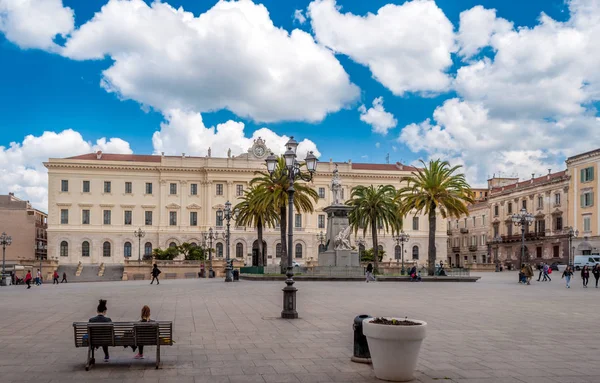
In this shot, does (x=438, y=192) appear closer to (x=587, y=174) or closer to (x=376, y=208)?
(x=376, y=208)

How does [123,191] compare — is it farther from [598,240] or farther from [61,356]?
[61,356]

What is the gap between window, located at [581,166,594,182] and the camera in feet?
218

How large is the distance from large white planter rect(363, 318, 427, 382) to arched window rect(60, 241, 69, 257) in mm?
77146

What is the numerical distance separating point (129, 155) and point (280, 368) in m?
80.9

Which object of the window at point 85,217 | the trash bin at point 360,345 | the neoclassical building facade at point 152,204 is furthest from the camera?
the window at point 85,217

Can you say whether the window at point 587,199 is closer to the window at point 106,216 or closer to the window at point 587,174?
the window at point 587,174

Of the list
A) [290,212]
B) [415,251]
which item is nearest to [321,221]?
[415,251]

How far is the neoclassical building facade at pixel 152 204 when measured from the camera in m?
80.0

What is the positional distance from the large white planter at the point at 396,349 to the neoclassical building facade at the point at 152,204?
2795 inches

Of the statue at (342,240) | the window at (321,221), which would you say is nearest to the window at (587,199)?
the window at (321,221)

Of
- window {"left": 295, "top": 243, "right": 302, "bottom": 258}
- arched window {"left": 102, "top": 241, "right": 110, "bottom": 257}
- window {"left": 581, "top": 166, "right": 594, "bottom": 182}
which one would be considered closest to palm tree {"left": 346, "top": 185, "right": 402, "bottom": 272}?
window {"left": 581, "top": 166, "right": 594, "bottom": 182}

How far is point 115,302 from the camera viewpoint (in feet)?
73.6

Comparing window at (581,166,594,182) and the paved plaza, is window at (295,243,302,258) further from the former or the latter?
the paved plaza

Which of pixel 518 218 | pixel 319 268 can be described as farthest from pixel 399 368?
pixel 518 218
